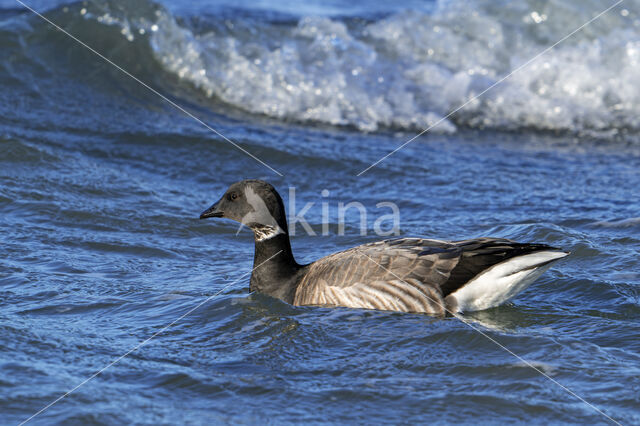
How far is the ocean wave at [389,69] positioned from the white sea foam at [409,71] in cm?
2

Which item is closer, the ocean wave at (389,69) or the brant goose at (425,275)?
the brant goose at (425,275)

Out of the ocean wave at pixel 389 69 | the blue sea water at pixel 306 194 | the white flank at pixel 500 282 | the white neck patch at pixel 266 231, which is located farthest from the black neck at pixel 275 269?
the ocean wave at pixel 389 69

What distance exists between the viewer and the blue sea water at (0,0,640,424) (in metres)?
4.88

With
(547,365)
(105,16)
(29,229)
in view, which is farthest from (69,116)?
(547,365)

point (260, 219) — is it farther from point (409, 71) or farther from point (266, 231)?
point (409, 71)

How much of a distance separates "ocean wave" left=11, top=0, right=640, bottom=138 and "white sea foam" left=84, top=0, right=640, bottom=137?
2 cm

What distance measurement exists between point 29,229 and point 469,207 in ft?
15.6

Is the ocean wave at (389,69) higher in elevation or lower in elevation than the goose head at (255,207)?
higher

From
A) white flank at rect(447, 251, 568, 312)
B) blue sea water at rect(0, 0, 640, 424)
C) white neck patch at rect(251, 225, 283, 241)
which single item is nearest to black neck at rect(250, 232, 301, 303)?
white neck patch at rect(251, 225, 283, 241)

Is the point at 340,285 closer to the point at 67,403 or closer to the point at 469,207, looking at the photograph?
the point at 67,403

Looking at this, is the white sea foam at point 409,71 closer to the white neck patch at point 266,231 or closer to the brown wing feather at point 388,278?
the white neck patch at point 266,231

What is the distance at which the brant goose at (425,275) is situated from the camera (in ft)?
19.9

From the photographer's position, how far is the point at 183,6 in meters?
15.7

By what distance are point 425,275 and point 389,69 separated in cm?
854
